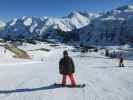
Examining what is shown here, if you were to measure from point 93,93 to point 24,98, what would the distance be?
3295 mm

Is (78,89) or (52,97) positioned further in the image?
(78,89)

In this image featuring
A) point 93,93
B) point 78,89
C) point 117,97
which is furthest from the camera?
point 78,89

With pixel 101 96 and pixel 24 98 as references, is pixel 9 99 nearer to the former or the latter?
pixel 24 98

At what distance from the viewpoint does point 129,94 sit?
12891 millimetres

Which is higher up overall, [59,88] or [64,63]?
[64,63]

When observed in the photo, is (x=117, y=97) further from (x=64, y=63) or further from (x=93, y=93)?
(x=64, y=63)

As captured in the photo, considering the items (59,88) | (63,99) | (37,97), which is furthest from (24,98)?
(59,88)

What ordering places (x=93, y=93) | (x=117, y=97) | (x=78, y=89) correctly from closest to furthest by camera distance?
(x=117, y=97), (x=93, y=93), (x=78, y=89)

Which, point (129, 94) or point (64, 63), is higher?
point (64, 63)

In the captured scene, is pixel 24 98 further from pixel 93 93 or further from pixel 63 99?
pixel 93 93

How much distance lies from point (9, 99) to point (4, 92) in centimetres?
206

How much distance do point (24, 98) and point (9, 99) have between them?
2.18ft

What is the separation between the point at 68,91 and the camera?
14000 mm

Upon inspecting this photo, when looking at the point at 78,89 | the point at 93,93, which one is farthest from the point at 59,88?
the point at 93,93
